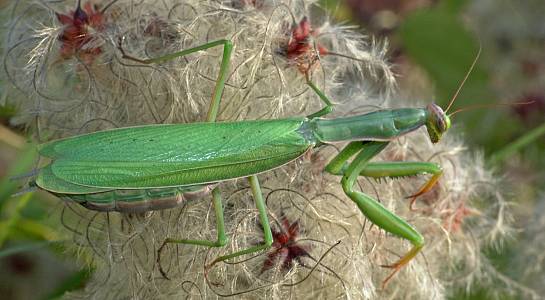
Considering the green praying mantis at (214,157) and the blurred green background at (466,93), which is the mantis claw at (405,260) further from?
the blurred green background at (466,93)

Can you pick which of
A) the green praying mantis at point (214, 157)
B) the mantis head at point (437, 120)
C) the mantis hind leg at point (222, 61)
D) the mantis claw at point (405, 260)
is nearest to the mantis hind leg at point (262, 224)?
the green praying mantis at point (214, 157)

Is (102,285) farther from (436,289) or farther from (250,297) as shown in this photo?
(436,289)

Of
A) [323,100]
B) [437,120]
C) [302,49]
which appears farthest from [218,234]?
[437,120]

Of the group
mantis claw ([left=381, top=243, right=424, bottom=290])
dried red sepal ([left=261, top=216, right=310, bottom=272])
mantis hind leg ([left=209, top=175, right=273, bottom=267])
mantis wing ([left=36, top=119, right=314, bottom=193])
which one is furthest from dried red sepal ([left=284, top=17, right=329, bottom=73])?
mantis claw ([left=381, top=243, right=424, bottom=290])

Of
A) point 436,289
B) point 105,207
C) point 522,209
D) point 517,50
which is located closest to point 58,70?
point 105,207

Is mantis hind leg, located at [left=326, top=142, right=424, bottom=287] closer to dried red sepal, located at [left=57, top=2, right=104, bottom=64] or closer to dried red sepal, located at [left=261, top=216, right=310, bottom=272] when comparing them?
dried red sepal, located at [left=261, top=216, right=310, bottom=272]

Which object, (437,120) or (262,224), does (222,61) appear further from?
(437,120)
